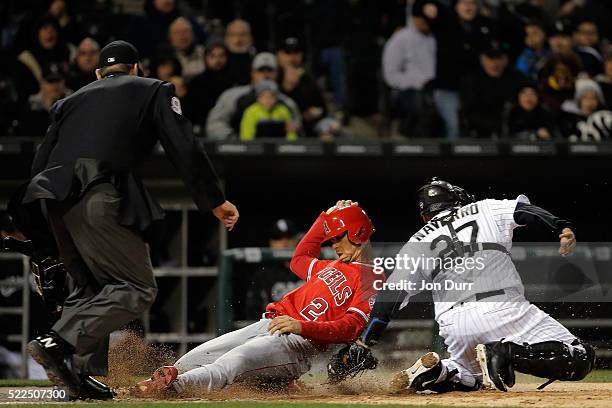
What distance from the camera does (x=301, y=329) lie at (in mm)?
6031

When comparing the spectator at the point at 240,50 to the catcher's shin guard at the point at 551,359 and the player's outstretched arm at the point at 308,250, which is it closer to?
the player's outstretched arm at the point at 308,250

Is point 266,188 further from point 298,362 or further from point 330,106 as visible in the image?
point 298,362

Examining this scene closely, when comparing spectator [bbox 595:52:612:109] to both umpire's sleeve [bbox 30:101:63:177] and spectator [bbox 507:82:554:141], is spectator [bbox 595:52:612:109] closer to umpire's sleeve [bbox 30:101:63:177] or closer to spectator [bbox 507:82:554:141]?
spectator [bbox 507:82:554:141]

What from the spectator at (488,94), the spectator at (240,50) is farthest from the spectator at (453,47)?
the spectator at (240,50)

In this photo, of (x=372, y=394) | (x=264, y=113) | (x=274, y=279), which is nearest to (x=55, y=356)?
(x=372, y=394)

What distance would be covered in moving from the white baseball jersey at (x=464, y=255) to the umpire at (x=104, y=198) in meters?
1.15

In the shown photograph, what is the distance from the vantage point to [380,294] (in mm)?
6156

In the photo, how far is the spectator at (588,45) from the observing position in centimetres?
1187

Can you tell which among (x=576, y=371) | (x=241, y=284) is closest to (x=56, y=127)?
(x=576, y=371)

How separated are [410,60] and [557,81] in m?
1.33

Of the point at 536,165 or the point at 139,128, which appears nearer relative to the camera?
the point at 139,128

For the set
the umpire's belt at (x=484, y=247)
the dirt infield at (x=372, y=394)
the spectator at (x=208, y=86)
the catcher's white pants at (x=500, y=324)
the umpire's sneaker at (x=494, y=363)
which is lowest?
the dirt infield at (x=372, y=394)

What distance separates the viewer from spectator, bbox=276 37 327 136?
10.9 meters

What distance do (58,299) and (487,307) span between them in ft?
7.18
